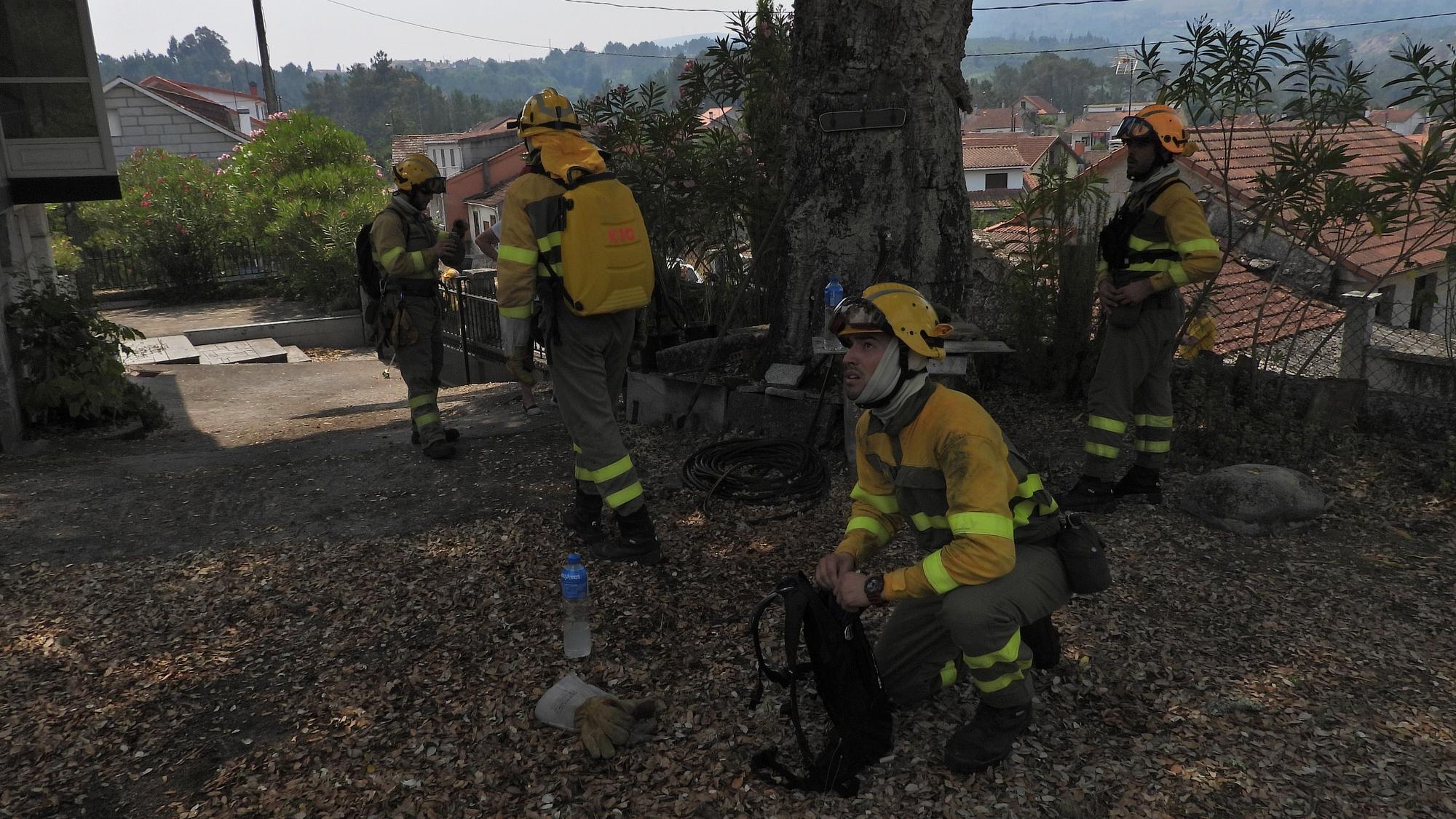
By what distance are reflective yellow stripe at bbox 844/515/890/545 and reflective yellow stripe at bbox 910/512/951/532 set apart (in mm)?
106

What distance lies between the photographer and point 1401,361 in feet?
20.7

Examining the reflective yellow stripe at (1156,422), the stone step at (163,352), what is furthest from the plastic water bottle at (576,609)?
the stone step at (163,352)

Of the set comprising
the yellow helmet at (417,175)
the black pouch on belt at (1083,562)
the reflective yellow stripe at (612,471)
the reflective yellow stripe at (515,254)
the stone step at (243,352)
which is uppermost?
the yellow helmet at (417,175)

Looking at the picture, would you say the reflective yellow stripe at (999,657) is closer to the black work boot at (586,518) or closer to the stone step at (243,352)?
the black work boot at (586,518)

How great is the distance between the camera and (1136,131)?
4855 mm

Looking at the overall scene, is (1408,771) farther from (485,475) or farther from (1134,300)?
(485,475)

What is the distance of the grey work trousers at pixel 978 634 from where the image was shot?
9.39 ft

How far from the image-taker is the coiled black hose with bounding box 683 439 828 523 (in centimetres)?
532

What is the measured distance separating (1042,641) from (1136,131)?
2.73 meters

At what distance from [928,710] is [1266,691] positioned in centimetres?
117

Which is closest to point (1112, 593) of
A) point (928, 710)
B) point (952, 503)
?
point (928, 710)

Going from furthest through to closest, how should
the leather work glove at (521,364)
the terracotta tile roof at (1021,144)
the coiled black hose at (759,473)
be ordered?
the terracotta tile roof at (1021,144) → the coiled black hose at (759,473) → the leather work glove at (521,364)

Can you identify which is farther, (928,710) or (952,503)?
(928,710)

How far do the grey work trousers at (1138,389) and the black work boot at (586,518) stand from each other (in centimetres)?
247
